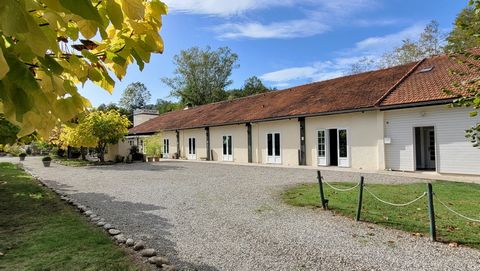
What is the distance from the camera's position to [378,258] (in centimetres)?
548

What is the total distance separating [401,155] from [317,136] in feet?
16.9

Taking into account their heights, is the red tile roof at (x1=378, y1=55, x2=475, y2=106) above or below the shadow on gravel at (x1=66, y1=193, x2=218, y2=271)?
above

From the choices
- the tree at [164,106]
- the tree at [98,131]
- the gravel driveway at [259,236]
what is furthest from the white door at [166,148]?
the tree at [164,106]

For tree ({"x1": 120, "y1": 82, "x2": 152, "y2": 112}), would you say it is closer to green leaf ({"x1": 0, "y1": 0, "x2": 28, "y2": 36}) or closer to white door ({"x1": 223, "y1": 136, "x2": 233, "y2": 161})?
white door ({"x1": 223, "y1": 136, "x2": 233, "y2": 161})

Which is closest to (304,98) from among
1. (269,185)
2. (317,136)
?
(317,136)

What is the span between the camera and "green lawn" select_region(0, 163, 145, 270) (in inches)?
199

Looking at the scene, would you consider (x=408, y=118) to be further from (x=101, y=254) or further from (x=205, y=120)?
(x=205, y=120)

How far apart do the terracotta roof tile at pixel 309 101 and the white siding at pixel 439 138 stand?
1674 mm

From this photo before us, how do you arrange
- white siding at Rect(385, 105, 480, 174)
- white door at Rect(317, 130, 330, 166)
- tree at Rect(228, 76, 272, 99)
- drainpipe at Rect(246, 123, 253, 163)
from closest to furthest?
white siding at Rect(385, 105, 480, 174) < white door at Rect(317, 130, 330, 166) < drainpipe at Rect(246, 123, 253, 163) < tree at Rect(228, 76, 272, 99)

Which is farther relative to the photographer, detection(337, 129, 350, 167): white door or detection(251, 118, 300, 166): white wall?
detection(251, 118, 300, 166): white wall

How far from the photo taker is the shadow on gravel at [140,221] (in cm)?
588

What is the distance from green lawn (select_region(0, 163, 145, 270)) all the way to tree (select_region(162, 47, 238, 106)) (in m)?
53.7

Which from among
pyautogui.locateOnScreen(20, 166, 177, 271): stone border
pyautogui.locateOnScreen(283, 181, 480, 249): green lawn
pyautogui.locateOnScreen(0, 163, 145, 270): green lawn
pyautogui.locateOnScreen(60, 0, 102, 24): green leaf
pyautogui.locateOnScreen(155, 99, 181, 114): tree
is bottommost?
pyautogui.locateOnScreen(283, 181, 480, 249): green lawn

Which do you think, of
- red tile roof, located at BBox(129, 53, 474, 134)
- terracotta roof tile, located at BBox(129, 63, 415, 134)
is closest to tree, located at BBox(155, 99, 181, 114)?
terracotta roof tile, located at BBox(129, 63, 415, 134)
